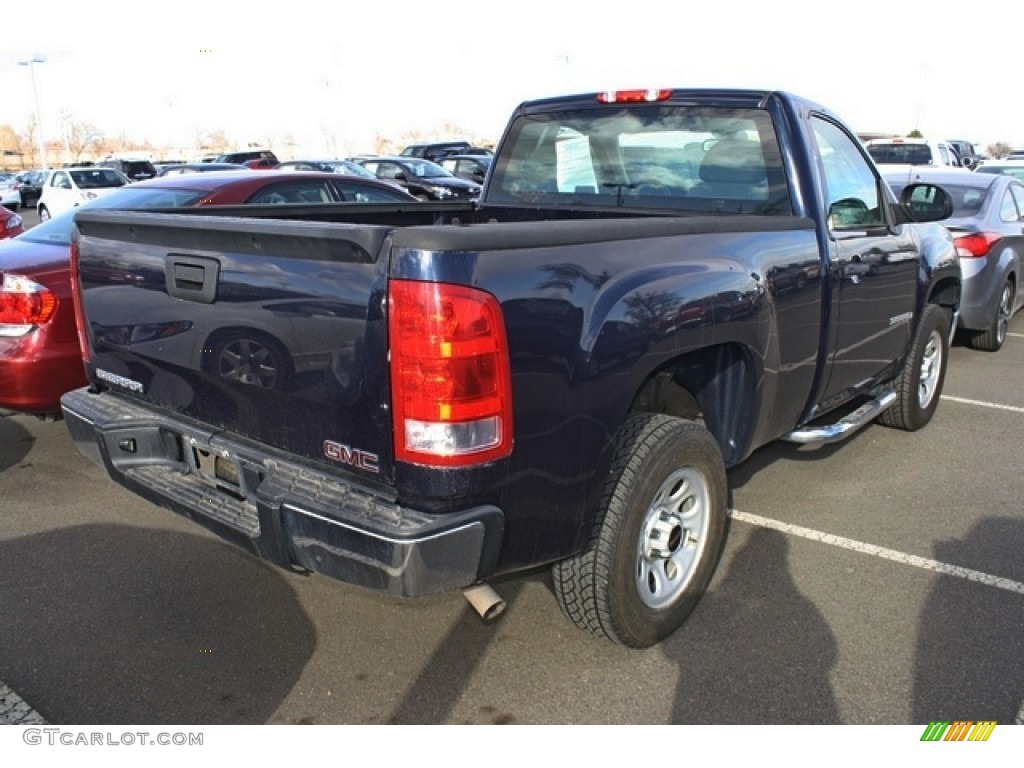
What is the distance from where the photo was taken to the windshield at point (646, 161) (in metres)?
3.86

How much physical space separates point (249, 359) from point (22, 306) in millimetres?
2694

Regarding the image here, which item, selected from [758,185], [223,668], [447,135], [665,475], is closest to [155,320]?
[223,668]

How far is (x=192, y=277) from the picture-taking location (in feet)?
9.26

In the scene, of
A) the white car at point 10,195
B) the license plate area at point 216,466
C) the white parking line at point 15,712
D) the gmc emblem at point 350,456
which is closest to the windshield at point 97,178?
the white car at point 10,195

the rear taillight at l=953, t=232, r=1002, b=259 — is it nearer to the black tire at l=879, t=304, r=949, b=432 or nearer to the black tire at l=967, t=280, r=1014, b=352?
the black tire at l=967, t=280, r=1014, b=352

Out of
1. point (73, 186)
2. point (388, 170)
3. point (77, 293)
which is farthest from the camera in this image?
point (388, 170)

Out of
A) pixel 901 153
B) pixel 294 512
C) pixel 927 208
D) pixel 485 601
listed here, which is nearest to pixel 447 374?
Answer: pixel 294 512

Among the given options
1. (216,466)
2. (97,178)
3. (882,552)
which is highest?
(97,178)

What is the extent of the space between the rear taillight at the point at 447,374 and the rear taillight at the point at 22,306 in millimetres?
3272

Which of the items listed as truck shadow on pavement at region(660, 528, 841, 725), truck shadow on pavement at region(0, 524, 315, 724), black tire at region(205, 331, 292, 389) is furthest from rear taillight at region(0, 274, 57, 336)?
truck shadow on pavement at region(660, 528, 841, 725)

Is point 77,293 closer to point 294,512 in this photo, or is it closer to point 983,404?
point 294,512

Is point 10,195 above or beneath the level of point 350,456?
beneath

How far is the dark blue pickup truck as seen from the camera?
231 centimetres

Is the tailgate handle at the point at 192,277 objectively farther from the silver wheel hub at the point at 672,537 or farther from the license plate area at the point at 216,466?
the silver wheel hub at the point at 672,537
